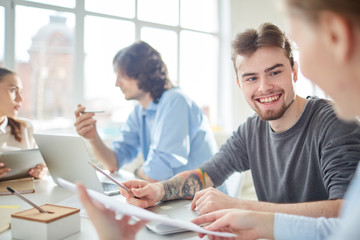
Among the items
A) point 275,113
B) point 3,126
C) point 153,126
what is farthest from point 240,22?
point 3,126

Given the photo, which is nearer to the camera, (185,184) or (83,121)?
(185,184)

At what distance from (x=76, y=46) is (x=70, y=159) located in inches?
78.2

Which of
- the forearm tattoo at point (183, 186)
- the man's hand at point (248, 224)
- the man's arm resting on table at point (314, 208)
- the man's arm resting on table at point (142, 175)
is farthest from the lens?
the man's arm resting on table at point (142, 175)

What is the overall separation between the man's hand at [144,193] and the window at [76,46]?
79.5 inches

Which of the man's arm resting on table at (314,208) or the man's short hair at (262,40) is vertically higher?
the man's short hair at (262,40)

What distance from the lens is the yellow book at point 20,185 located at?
50.8 inches

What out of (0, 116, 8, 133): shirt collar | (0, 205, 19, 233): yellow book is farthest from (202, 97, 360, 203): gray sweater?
(0, 116, 8, 133): shirt collar

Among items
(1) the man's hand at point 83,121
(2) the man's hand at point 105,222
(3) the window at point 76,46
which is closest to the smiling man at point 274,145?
(2) the man's hand at point 105,222

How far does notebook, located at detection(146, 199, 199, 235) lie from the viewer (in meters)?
0.83

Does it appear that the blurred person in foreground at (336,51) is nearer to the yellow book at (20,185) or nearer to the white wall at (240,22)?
the yellow book at (20,185)

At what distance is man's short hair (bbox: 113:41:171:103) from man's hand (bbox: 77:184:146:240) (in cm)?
146

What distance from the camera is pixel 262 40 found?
126cm

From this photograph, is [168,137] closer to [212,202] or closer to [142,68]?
[142,68]

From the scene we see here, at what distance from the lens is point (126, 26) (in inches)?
127
